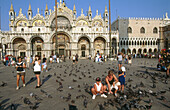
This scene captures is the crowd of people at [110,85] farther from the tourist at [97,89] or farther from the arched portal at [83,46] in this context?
the arched portal at [83,46]

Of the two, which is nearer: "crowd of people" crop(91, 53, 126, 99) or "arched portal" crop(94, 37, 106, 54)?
"crowd of people" crop(91, 53, 126, 99)

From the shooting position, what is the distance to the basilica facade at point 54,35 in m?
32.7

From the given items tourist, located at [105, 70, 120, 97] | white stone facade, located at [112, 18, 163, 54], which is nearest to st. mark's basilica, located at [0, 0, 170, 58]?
white stone facade, located at [112, 18, 163, 54]

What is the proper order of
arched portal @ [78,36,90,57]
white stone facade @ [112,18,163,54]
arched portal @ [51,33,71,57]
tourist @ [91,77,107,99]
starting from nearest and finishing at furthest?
tourist @ [91,77,107,99] → arched portal @ [51,33,71,57] → arched portal @ [78,36,90,57] → white stone facade @ [112,18,163,54]

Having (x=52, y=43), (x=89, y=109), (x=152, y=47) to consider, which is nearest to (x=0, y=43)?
(x=52, y=43)

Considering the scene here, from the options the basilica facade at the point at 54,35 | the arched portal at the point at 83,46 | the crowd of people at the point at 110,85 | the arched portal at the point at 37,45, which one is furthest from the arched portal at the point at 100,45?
the crowd of people at the point at 110,85

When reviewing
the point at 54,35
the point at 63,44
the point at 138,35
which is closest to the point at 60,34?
the point at 54,35

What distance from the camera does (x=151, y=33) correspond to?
4628 centimetres

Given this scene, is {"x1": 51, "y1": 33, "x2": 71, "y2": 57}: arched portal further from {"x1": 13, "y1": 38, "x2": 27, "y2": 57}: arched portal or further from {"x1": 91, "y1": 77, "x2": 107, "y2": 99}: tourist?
{"x1": 91, "y1": 77, "x2": 107, "y2": 99}: tourist

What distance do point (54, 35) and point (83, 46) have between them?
889cm

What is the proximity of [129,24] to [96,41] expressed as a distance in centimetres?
1799

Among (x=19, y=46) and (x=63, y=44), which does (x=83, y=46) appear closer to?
(x=63, y=44)

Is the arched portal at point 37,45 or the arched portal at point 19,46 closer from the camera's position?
the arched portal at point 19,46

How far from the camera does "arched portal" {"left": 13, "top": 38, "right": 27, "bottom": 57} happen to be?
3306 centimetres
